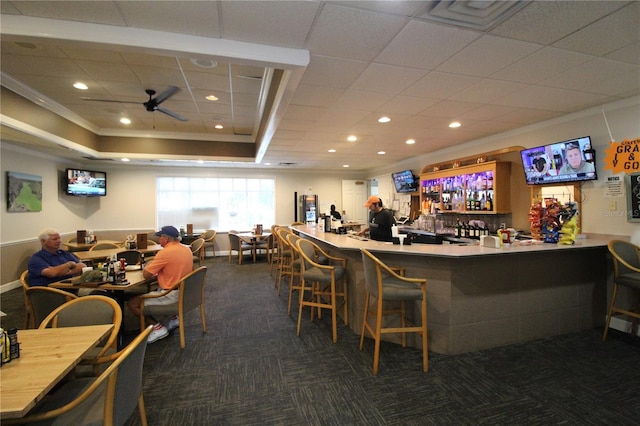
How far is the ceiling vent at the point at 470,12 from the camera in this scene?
184cm

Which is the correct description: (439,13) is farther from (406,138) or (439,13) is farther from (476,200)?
(476,200)

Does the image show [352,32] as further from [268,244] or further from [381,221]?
[268,244]

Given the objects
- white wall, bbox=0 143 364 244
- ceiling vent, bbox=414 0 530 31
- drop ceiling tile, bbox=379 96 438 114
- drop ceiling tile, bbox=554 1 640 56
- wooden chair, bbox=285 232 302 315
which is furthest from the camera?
white wall, bbox=0 143 364 244

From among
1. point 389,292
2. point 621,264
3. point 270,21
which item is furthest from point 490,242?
point 270,21

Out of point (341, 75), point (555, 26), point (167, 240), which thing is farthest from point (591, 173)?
point (167, 240)

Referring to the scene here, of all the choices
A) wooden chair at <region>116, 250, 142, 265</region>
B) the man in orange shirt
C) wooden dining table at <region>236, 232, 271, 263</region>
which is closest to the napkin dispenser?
the man in orange shirt

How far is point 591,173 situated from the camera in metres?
3.60

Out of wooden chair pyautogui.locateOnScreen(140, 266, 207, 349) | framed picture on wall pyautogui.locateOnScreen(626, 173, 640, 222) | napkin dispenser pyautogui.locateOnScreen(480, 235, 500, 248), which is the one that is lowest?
wooden chair pyautogui.locateOnScreen(140, 266, 207, 349)

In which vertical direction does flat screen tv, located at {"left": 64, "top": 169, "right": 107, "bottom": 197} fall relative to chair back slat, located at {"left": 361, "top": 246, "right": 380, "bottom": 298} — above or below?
above

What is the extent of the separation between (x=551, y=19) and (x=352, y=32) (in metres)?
1.38

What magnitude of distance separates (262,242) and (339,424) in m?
6.26

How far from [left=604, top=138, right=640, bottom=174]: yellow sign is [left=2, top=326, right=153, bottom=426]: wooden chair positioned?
4946mm

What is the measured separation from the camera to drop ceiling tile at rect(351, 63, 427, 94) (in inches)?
105

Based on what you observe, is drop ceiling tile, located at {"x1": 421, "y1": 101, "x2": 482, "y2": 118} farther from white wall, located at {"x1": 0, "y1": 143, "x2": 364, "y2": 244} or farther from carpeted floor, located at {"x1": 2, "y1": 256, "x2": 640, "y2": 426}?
white wall, located at {"x1": 0, "y1": 143, "x2": 364, "y2": 244}
